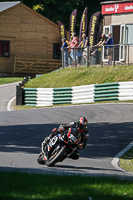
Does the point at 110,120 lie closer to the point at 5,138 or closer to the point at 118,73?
the point at 5,138

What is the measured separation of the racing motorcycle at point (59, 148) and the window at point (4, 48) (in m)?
33.1

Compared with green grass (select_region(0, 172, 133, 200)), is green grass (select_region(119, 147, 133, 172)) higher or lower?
lower

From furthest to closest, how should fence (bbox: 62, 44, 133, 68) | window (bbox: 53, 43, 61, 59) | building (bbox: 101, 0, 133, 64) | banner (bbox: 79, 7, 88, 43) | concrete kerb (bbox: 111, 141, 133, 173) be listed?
window (bbox: 53, 43, 61, 59), banner (bbox: 79, 7, 88, 43), building (bbox: 101, 0, 133, 64), fence (bbox: 62, 44, 133, 68), concrete kerb (bbox: 111, 141, 133, 173)

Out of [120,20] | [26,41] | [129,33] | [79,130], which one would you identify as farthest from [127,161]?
[26,41]

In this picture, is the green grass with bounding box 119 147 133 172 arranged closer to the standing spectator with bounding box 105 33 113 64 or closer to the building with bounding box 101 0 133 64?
the standing spectator with bounding box 105 33 113 64

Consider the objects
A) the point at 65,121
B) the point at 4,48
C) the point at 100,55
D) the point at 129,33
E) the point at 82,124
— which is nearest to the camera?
the point at 82,124

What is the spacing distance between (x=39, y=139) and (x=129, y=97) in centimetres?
939

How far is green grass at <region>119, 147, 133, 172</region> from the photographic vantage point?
1113 centimetres

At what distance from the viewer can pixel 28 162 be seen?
10570 mm

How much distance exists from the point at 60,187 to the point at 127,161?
510cm

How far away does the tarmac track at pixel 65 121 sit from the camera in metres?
10.2

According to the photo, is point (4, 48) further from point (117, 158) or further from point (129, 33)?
point (117, 158)

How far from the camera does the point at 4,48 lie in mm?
42375

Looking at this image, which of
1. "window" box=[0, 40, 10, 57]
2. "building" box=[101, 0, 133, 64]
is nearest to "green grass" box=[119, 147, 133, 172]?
"building" box=[101, 0, 133, 64]
